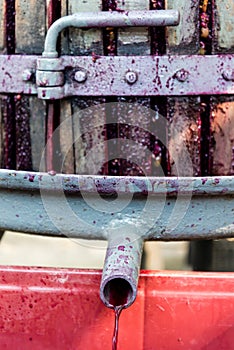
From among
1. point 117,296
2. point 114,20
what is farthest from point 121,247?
point 114,20

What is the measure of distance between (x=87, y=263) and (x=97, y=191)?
206 cm

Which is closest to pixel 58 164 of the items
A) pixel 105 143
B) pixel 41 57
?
pixel 105 143

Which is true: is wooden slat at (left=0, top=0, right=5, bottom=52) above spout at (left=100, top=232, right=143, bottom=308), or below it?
above

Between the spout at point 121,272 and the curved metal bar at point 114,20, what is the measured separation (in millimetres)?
509

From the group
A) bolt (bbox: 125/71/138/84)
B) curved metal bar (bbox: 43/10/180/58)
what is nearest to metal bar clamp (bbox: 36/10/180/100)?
curved metal bar (bbox: 43/10/180/58)

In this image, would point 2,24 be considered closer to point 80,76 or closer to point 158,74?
point 80,76

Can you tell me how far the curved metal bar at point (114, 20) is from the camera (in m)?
1.80

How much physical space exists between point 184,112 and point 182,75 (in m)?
0.10

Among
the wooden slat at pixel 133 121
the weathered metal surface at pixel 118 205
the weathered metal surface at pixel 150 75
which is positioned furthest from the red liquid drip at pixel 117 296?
the weathered metal surface at pixel 150 75

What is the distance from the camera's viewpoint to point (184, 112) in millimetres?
1902

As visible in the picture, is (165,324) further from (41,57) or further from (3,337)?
(41,57)

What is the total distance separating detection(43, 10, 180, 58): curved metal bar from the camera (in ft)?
5.90

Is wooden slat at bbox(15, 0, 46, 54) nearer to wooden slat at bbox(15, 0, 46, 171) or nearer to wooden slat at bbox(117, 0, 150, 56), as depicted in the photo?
wooden slat at bbox(15, 0, 46, 171)

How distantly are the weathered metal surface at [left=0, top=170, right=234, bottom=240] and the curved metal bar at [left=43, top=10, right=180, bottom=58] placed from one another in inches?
14.0
